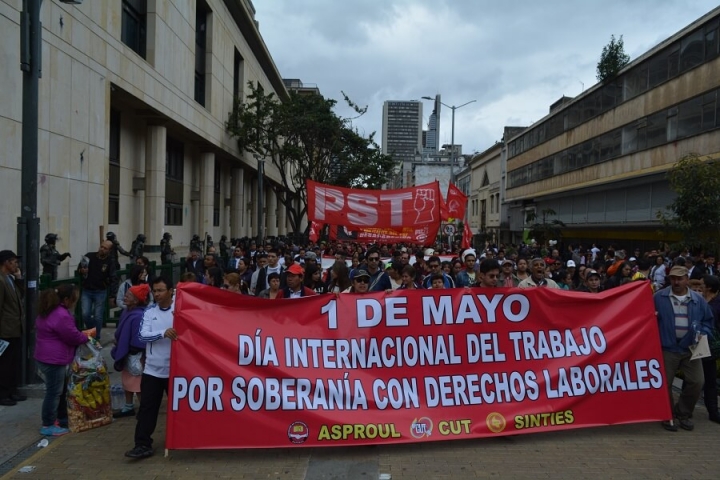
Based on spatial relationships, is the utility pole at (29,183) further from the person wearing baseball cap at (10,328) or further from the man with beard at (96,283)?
the man with beard at (96,283)

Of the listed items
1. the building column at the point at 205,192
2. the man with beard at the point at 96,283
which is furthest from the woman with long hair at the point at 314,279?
the building column at the point at 205,192

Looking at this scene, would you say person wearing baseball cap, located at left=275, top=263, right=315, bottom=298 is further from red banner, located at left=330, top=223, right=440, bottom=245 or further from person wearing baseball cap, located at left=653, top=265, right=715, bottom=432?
red banner, located at left=330, top=223, right=440, bottom=245

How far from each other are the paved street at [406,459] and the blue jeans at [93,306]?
3994 millimetres

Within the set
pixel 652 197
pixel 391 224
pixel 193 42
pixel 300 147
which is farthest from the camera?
pixel 300 147

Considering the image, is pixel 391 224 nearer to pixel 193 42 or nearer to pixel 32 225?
pixel 32 225

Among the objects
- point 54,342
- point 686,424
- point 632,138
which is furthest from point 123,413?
point 632,138

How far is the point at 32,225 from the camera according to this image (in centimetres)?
684

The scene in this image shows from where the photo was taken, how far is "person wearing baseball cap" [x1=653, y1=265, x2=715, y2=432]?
588cm

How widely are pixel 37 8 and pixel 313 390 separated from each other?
18.2 feet

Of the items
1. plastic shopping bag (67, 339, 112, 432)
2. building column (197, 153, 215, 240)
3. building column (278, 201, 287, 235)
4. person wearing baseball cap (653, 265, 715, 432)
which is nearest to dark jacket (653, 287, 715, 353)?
person wearing baseball cap (653, 265, 715, 432)

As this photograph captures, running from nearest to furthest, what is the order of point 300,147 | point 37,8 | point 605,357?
point 605,357
point 37,8
point 300,147

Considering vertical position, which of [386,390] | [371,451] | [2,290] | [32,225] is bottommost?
[371,451]

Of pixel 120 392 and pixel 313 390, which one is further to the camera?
pixel 120 392

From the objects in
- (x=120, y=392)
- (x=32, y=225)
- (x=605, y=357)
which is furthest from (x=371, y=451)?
(x=32, y=225)
